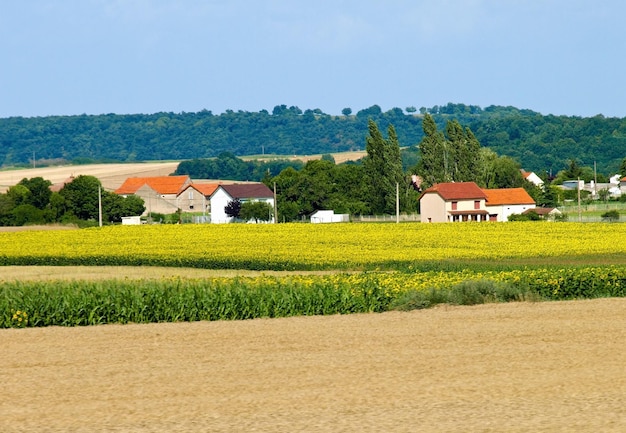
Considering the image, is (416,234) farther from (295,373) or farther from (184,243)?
(295,373)

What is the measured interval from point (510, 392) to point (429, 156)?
295ft

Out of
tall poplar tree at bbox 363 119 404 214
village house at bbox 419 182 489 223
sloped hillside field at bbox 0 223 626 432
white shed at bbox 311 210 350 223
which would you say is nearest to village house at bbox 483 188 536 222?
village house at bbox 419 182 489 223

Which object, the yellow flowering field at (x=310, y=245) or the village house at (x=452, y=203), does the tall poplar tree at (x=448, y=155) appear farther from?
the yellow flowering field at (x=310, y=245)

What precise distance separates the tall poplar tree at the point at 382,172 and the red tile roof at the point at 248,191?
22308mm

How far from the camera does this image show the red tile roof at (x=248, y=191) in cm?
12250

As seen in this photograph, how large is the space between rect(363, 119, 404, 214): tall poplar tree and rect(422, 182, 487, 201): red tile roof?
402 cm

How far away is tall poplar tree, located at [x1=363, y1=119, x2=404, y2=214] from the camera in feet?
328

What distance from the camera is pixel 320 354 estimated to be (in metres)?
19.6

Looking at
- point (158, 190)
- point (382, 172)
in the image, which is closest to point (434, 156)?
point (382, 172)

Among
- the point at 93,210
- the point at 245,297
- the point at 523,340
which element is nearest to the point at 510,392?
the point at 523,340

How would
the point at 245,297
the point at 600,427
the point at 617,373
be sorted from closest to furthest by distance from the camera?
1. the point at 600,427
2. the point at 617,373
3. the point at 245,297

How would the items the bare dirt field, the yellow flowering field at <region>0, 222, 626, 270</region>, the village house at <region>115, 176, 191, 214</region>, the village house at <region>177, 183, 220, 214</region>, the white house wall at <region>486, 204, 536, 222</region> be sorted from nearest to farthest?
the bare dirt field, the yellow flowering field at <region>0, 222, 626, 270</region>, the white house wall at <region>486, 204, 536, 222</region>, the village house at <region>115, 176, 191, 214</region>, the village house at <region>177, 183, 220, 214</region>

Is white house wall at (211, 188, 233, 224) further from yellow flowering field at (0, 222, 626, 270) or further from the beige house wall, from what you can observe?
yellow flowering field at (0, 222, 626, 270)

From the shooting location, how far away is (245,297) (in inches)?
1063
